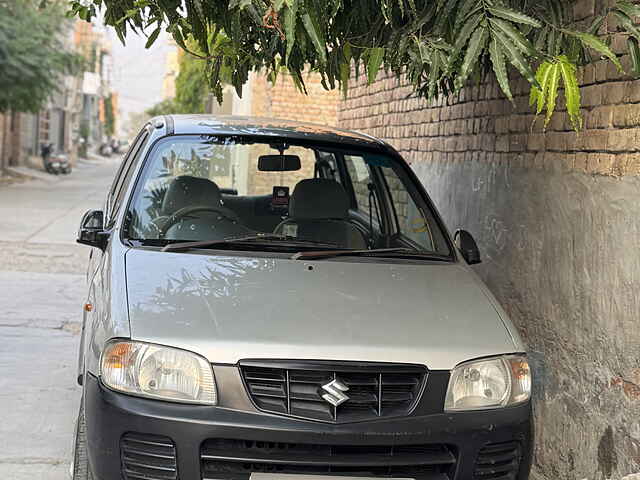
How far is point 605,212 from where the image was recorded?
14.9 feet

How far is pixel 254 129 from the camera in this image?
5.21 metres

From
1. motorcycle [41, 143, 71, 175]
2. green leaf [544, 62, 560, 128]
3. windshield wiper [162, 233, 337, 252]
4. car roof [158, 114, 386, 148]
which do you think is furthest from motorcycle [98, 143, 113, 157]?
green leaf [544, 62, 560, 128]

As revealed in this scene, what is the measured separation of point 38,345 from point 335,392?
448 centimetres

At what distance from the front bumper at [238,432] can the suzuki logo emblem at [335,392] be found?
8cm

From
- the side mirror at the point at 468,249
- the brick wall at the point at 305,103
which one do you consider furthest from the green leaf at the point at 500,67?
the brick wall at the point at 305,103

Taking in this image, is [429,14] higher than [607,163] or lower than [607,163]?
higher

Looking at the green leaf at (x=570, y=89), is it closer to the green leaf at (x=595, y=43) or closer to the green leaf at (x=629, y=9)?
the green leaf at (x=595, y=43)

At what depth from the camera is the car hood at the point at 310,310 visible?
3.38m

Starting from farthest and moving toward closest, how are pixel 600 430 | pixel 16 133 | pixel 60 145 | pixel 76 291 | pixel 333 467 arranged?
pixel 60 145, pixel 16 133, pixel 76 291, pixel 600 430, pixel 333 467

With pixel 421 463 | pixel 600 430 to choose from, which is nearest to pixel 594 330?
pixel 600 430

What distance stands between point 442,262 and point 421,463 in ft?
4.48

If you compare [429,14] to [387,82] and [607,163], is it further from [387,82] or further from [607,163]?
[387,82]

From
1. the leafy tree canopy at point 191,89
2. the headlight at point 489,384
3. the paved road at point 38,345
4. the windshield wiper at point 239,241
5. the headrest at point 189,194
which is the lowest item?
the paved road at point 38,345

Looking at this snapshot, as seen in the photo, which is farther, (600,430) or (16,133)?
(16,133)
